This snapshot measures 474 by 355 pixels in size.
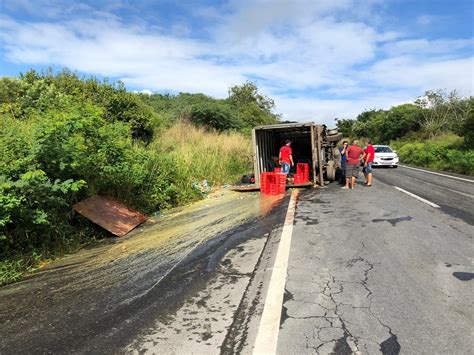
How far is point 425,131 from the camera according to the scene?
1813 inches

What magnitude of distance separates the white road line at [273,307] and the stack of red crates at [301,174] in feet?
26.9

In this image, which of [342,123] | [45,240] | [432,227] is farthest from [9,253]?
[342,123]

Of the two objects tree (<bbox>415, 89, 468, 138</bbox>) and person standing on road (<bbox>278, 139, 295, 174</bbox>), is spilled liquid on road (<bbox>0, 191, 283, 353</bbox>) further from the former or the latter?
tree (<bbox>415, 89, 468, 138</bbox>)

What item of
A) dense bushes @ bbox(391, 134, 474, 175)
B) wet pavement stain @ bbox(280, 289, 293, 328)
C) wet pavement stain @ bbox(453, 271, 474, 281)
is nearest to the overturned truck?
dense bushes @ bbox(391, 134, 474, 175)

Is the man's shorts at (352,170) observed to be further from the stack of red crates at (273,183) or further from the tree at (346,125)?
the tree at (346,125)

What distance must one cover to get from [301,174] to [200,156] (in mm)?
4511

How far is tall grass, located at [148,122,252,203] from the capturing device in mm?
12945

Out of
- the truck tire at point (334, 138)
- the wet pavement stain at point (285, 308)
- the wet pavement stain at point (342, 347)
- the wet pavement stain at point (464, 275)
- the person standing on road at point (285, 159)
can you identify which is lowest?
the wet pavement stain at point (464, 275)

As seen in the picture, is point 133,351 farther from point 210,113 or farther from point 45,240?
point 210,113

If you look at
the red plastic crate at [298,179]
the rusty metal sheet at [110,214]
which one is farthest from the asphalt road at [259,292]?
the red plastic crate at [298,179]

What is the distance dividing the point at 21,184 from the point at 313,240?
4.80 metres

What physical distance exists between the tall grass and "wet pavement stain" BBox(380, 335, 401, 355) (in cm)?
912

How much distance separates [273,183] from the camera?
501 inches

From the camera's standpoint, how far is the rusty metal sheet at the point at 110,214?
7938 millimetres
